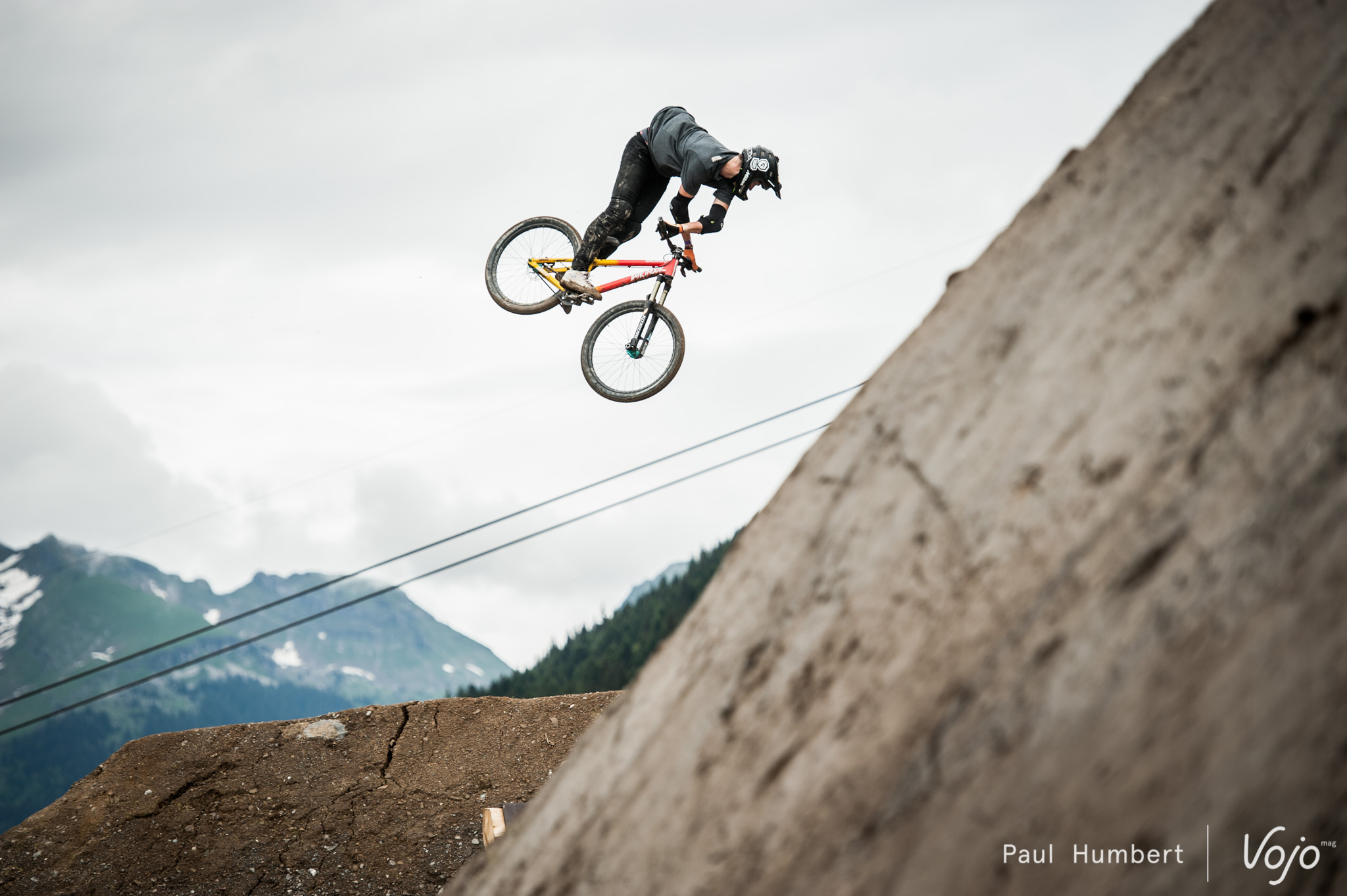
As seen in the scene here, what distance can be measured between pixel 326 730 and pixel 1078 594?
7.03m

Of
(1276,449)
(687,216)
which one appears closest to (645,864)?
(1276,449)

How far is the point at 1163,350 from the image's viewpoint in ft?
3.58

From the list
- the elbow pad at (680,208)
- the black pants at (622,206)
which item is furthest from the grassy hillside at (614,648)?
the elbow pad at (680,208)

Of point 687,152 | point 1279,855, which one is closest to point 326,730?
point 687,152

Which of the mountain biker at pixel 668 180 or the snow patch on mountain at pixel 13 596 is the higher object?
the snow patch on mountain at pixel 13 596

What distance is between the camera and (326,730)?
6.56 metres

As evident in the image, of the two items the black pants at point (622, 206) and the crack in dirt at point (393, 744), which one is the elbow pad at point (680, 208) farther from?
the crack in dirt at point (393, 744)

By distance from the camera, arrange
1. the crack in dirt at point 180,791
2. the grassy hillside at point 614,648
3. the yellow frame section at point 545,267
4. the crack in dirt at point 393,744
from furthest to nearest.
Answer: the grassy hillside at point 614,648 < the yellow frame section at point 545,267 < the crack in dirt at point 393,744 < the crack in dirt at point 180,791

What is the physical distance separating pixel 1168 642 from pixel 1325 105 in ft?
2.92

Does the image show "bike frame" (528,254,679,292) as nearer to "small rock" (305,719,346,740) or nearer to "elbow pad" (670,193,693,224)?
"elbow pad" (670,193,693,224)

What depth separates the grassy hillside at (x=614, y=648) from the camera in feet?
138

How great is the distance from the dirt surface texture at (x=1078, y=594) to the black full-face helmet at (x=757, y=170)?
4993mm

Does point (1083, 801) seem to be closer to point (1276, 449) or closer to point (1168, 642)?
point (1168, 642)

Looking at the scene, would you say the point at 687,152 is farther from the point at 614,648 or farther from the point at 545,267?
the point at 614,648
